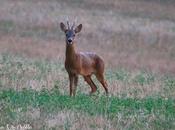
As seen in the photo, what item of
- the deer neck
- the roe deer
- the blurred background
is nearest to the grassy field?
the blurred background

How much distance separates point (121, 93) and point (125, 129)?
17.9 ft

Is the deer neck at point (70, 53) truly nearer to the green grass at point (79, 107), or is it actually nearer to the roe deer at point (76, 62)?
the roe deer at point (76, 62)

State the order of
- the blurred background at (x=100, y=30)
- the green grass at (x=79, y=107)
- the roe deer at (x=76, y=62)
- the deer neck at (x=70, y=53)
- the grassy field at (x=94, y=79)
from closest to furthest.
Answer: the green grass at (x=79, y=107), the grassy field at (x=94, y=79), the roe deer at (x=76, y=62), the deer neck at (x=70, y=53), the blurred background at (x=100, y=30)

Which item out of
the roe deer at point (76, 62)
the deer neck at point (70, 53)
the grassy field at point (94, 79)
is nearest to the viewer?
the grassy field at point (94, 79)

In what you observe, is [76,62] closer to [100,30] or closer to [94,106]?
[94,106]

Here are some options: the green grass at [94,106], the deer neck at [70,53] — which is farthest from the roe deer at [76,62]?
the green grass at [94,106]

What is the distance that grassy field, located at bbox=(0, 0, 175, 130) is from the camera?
10.9 meters

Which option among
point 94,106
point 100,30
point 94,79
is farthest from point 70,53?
point 100,30

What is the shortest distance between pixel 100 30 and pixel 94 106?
86.8 ft

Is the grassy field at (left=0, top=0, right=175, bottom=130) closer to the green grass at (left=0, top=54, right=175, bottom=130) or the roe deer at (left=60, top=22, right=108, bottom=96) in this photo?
the green grass at (left=0, top=54, right=175, bottom=130)

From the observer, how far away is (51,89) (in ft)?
49.7

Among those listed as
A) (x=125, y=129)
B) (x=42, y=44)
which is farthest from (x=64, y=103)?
(x=42, y=44)

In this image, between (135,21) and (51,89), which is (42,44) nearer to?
(135,21)

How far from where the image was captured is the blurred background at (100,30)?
105ft
